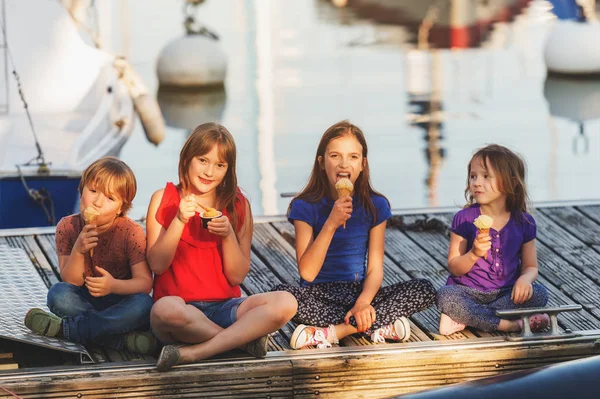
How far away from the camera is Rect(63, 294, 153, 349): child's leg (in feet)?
17.9

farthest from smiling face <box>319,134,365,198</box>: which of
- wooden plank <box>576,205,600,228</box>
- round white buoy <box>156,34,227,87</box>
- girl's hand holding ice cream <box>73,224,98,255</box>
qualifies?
round white buoy <box>156,34,227,87</box>

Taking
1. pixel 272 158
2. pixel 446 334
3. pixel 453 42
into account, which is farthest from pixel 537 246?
pixel 453 42

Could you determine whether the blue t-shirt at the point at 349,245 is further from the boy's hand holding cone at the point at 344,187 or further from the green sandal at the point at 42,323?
the green sandal at the point at 42,323

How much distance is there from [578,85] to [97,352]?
16.6 metres

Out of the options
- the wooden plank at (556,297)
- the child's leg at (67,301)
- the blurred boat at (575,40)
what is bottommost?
the blurred boat at (575,40)

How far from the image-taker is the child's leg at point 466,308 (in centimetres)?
575

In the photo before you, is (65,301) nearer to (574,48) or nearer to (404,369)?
(404,369)

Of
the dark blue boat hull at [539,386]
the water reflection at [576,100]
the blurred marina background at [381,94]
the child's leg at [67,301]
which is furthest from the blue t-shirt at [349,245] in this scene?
the water reflection at [576,100]

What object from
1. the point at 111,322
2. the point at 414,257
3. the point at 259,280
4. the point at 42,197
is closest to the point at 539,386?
the point at 111,322

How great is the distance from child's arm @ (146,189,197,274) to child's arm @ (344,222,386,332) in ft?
2.94

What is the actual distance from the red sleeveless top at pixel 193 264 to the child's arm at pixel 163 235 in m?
0.03

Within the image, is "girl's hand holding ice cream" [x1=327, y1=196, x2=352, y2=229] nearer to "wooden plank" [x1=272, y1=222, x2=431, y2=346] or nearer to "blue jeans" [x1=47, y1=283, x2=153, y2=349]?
"wooden plank" [x1=272, y1=222, x2=431, y2=346]

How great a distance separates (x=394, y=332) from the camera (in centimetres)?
566

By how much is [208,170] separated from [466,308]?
139 cm
